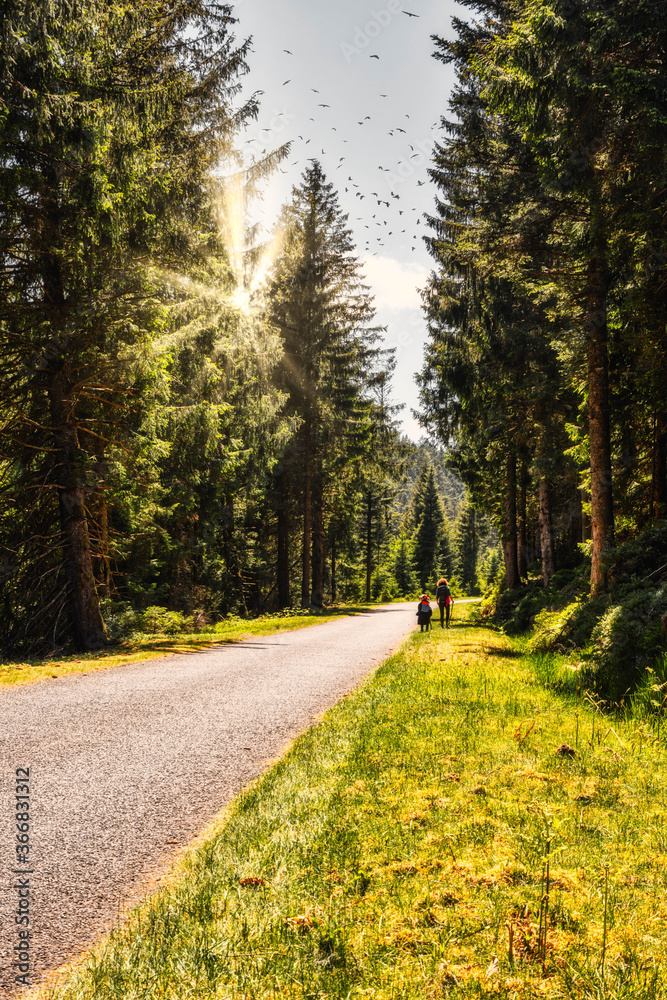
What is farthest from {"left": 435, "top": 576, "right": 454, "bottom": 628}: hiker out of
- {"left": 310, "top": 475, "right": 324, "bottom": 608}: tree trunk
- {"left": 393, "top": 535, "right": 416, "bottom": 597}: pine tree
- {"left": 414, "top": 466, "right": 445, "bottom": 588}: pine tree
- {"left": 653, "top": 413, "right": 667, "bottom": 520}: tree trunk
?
{"left": 414, "top": 466, "right": 445, "bottom": 588}: pine tree

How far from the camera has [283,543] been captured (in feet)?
86.5

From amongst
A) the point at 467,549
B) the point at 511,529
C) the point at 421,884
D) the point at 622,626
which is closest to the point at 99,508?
the point at 622,626

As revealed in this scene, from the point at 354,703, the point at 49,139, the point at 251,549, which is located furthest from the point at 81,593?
the point at 251,549

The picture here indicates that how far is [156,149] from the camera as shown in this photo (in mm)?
10109

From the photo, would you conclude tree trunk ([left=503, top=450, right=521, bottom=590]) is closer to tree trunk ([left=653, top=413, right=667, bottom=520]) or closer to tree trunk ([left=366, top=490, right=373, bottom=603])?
tree trunk ([left=653, top=413, right=667, bottom=520])

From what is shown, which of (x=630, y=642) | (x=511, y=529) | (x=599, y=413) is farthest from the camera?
(x=511, y=529)

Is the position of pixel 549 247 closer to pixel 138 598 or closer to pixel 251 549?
pixel 138 598

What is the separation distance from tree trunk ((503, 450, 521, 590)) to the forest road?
13.1 metres

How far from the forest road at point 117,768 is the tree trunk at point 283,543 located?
54.9ft

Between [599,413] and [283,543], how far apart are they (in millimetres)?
18772

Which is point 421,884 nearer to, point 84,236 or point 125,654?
point 125,654

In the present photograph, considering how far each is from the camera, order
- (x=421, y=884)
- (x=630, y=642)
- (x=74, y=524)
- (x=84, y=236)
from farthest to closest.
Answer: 1. (x=74, y=524)
2. (x=84, y=236)
3. (x=630, y=642)
4. (x=421, y=884)

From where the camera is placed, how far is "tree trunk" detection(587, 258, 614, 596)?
9547mm

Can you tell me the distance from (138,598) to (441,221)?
17.6 m
